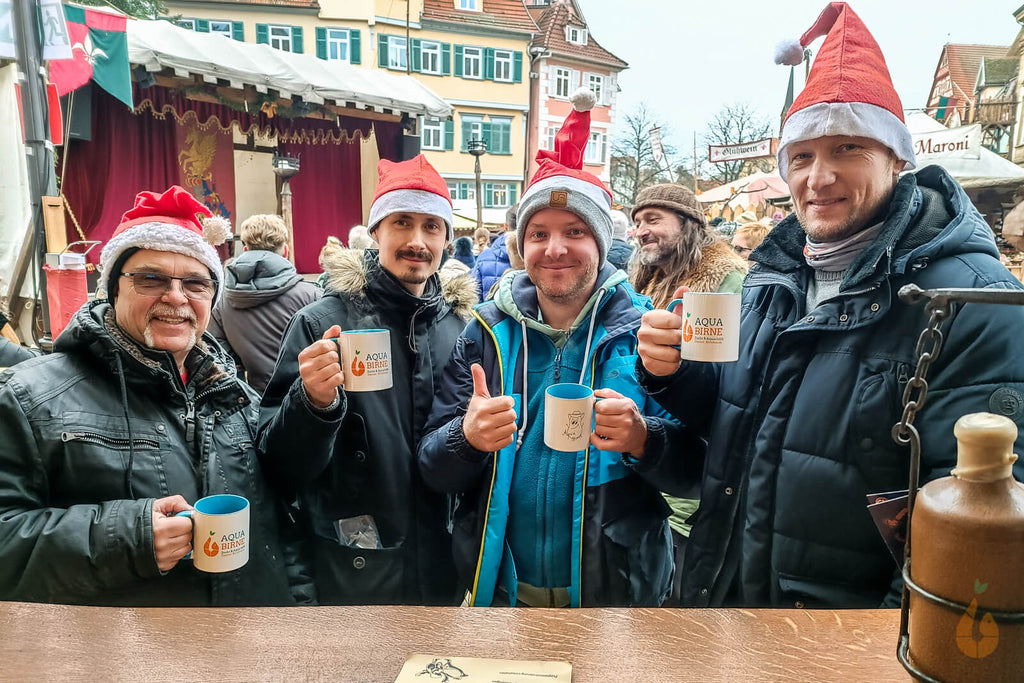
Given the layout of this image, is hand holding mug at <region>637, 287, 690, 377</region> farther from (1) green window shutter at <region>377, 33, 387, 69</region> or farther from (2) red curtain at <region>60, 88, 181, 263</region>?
(1) green window shutter at <region>377, 33, 387, 69</region>

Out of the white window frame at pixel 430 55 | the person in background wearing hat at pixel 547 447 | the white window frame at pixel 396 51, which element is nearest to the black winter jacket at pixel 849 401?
the person in background wearing hat at pixel 547 447

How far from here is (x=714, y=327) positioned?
1492 millimetres

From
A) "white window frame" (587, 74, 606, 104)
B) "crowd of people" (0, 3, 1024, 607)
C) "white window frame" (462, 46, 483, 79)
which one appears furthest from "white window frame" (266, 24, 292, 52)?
"crowd of people" (0, 3, 1024, 607)

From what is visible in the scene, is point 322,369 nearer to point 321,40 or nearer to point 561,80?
point 321,40

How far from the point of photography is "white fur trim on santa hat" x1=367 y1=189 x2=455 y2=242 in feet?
7.35

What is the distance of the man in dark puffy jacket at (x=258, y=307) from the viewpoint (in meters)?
3.80

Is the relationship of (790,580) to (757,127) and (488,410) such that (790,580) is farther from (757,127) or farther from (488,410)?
(757,127)

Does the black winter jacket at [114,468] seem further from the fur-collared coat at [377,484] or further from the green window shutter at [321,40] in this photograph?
the green window shutter at [321,40]

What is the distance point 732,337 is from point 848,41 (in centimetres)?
81

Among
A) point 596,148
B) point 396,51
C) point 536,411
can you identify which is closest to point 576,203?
point 536,411

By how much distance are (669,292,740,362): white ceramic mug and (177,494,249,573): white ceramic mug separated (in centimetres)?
108

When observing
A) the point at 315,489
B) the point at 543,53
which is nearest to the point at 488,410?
the point at 315,489

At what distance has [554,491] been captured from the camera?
1752 mm

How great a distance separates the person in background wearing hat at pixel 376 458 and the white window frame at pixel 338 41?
1709 cm
